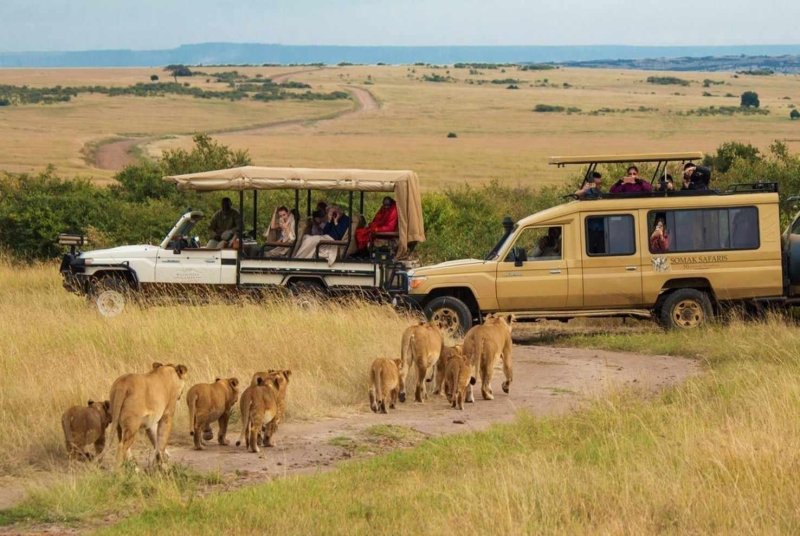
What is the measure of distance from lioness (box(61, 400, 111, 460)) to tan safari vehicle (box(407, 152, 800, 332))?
7.62m

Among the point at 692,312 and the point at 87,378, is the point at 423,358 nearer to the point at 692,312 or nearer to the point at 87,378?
the point at 87,378

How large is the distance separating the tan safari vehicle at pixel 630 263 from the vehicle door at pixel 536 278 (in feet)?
0.04

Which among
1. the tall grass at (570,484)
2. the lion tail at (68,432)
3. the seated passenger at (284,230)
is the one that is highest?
the seated passenger at (284,230)

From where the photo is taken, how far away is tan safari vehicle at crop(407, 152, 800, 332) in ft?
55.6

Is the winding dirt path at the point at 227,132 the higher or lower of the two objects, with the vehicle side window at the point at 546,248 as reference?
higher

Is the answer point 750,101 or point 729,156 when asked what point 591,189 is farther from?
point 750,101

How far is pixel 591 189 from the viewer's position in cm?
1742

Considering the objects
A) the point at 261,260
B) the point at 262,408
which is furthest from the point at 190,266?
the point at 262,408

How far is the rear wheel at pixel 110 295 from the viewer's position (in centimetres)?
1798

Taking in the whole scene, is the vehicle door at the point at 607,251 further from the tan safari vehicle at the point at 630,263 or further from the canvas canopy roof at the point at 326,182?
the canvas canopy roof at the point at 326,182

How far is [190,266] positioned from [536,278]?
15.3ft

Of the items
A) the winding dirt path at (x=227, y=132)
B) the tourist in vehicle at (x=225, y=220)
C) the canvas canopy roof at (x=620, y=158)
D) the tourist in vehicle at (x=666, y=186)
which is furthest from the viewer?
the winding dirt path at (x=227, y=132)

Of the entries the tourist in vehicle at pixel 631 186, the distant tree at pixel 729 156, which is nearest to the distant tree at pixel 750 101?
the distant tree at pixel 729 156

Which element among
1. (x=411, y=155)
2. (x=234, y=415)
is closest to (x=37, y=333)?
(x=234, y=415)
